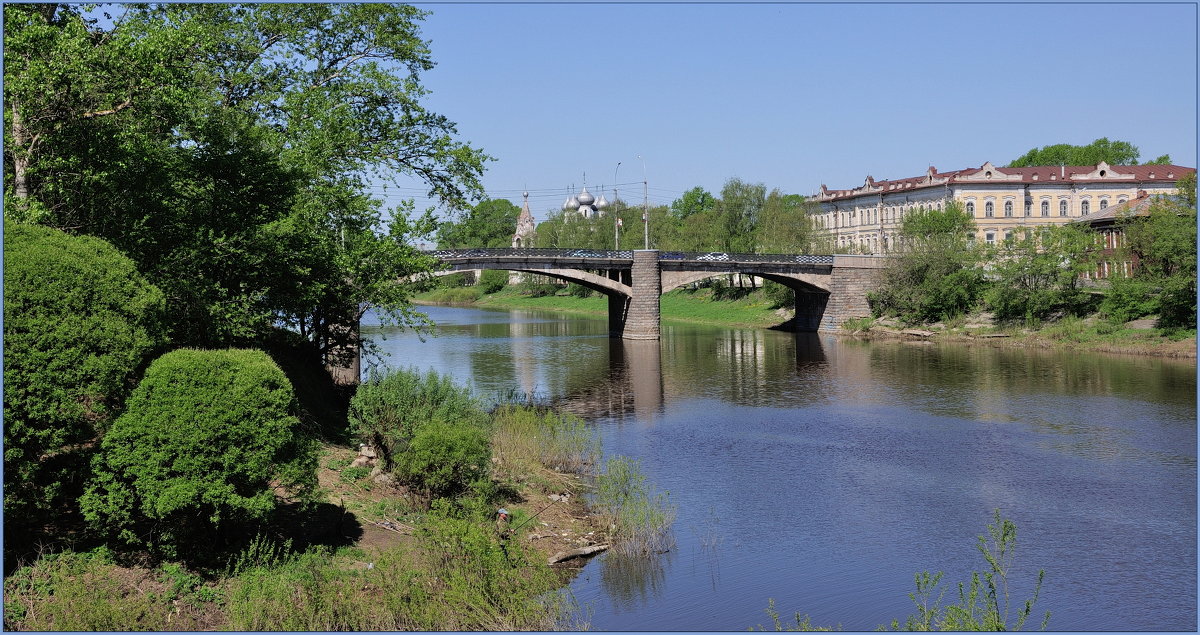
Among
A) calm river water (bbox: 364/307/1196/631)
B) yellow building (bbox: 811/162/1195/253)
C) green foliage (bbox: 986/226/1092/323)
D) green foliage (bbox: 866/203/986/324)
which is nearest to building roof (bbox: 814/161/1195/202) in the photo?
yellow building (bbox: 811/162/1195/253)

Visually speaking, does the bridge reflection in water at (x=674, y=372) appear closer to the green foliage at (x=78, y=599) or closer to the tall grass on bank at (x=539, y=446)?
the tall grass on bank at (x=539, y=446)

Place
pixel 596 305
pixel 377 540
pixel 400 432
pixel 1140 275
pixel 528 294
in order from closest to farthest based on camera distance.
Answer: pixel 377 540
pixel 400 432
pixel 1140 275
pixel 596 305
pixel 528 294

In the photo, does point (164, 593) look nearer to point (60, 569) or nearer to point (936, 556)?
point (60, 569)

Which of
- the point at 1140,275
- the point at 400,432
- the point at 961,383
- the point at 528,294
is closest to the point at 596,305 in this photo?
the point at 528,294

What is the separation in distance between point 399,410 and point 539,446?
167 inches

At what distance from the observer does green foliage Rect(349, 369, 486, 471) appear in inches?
830

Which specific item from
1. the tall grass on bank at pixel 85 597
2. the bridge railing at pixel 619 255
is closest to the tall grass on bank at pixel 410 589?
the tall grass on bank at pixel 85 597

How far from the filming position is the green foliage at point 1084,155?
384 feet

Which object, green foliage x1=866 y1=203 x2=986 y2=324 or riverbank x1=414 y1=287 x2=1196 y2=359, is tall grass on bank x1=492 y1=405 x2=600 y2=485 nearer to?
riverbank x1=414 y1=287 x2=1196 y2=359

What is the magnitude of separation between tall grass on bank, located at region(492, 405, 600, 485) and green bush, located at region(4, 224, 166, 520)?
9.97m

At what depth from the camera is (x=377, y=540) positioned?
16344mm

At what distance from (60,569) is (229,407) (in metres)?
2.86

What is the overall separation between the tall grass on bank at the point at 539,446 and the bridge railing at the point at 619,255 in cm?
2894

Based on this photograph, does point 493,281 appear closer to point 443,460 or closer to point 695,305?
point 695,305
